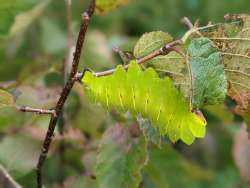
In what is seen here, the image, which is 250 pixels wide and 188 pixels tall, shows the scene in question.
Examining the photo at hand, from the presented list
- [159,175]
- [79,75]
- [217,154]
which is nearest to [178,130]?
[79,75]

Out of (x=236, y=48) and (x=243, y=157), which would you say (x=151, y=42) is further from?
(x=243, y=157)

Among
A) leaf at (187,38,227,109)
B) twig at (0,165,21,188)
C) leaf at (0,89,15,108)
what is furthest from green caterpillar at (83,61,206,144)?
twig at (0,165,21,188)

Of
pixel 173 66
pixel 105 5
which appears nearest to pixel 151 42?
pixel 173 66

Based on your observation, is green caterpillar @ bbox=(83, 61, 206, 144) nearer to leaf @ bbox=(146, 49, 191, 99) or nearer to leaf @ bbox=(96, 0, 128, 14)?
leaf @ bbox=(146, 49, 191, 99)

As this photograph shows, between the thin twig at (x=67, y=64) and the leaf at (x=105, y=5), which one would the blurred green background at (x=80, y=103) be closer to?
the thin twig at (x=67, y=64)

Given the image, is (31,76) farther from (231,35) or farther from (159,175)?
(231,35)

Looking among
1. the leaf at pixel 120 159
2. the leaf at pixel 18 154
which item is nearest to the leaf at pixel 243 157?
the leaf at pixel 120 159
